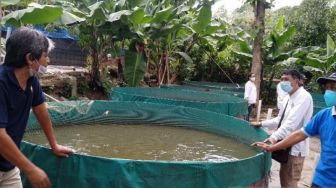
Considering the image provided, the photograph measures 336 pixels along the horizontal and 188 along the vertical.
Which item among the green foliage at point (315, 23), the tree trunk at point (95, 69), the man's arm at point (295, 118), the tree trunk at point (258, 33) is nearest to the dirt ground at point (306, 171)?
the man's arm at point (295, 118)

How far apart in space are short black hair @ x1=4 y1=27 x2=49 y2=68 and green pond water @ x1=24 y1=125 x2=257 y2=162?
2758 mm

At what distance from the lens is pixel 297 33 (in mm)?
17469

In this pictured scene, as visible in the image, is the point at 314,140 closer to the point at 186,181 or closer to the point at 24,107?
the point at 186,181

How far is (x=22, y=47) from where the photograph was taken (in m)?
2.19

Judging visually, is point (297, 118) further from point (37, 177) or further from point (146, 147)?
point (37, 177)

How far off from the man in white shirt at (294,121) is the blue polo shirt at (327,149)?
1.07 metres

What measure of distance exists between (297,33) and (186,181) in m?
15.9

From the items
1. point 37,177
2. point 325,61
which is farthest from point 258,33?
point 37,177

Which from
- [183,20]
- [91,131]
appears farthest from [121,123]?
[183,20]

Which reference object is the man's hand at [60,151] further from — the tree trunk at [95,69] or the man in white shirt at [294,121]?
the tree trunk at [95,69]

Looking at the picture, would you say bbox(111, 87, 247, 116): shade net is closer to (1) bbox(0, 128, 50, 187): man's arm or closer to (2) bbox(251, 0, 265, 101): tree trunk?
(2) bbox(251, 0, 265, 101): tree trunk

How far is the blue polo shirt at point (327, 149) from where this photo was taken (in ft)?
9.57

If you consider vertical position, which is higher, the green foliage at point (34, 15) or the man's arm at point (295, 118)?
the green foliage at point (34, 15)

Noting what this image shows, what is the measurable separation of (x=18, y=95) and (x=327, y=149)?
227cm
